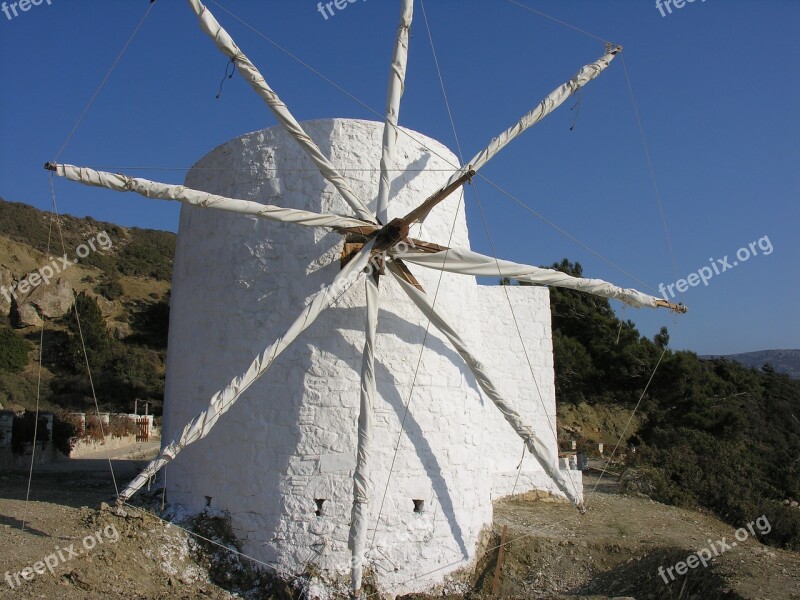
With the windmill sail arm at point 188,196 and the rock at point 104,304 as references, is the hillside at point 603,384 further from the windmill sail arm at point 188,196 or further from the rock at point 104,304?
the windmill sail arm at point 188,196

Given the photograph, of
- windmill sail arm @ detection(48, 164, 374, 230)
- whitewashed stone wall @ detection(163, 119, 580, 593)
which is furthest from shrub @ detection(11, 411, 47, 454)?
windmill sail arm @ detection(48, 164, 374, 230)

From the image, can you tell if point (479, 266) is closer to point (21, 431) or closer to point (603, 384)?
point (21, 431)

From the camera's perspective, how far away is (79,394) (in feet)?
101

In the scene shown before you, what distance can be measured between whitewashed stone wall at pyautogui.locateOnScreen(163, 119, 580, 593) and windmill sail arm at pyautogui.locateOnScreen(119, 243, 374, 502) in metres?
0.77

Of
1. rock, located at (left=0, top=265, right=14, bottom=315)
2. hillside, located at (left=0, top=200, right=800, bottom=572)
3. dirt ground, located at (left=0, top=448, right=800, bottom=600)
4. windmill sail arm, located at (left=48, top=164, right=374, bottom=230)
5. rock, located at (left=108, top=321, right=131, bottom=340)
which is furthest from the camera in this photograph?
rock, located at (left=108, top=321, right=131, bottom=340)

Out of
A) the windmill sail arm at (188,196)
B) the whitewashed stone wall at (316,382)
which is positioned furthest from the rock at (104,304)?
the windmill sail arm at (188,196)

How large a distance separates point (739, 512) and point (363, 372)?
27.8 feet

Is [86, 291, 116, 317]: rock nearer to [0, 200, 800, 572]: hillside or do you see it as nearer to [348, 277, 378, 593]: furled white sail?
[0, 200, 800, 572]: hillside

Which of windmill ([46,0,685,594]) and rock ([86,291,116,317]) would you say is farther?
rock ([86,291,116,317])

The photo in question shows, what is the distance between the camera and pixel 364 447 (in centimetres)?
730

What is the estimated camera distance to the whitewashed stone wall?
7645mm

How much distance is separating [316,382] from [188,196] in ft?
8.34

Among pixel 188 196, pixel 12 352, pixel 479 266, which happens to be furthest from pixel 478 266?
pixel 12 352

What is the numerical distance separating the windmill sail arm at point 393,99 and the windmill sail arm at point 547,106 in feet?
3.35
